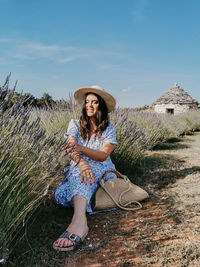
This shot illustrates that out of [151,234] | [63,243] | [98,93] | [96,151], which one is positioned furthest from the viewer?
[98,93]

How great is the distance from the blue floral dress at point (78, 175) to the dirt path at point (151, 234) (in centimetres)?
31

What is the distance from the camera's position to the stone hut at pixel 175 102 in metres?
20.7

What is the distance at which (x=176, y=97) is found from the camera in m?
21.1

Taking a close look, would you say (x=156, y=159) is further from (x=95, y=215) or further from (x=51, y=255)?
(x=51, y=255)

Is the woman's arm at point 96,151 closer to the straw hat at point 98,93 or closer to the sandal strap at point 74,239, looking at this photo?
the straw hat at point 98,93

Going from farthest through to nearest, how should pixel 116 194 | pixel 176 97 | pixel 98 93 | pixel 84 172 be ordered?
pixel 176 97 → pixel 98 93 → pixel 116 194 → pixel 84 172

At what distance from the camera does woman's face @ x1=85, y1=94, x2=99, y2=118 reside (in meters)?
2.63

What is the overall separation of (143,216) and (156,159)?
306cm

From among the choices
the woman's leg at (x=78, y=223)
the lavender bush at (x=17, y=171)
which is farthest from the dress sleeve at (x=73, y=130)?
the lavender bush at (x=17, y=171)

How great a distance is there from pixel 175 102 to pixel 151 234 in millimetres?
19882

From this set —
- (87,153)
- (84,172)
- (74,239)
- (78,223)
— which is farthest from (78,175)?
(74,239)

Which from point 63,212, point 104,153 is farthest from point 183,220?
point 63,212

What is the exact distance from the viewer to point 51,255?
1.75 m

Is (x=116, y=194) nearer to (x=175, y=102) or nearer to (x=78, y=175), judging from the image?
(x=78, y=175)
